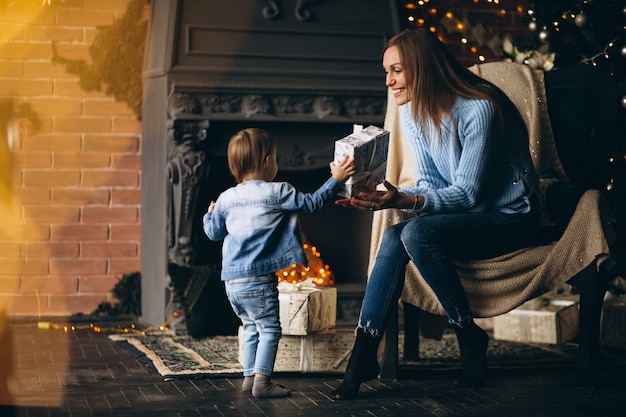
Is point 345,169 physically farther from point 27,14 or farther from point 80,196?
point 27,14

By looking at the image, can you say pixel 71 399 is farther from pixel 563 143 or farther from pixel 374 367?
pixel 563 143

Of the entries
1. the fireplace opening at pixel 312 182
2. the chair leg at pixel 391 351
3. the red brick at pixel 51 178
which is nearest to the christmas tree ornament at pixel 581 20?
the fireplace opening at pixel 312 182

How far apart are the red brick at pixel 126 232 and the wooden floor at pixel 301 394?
1319 millimetres

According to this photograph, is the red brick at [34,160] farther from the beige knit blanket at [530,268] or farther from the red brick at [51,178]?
the beige knit blanket at [530,268]

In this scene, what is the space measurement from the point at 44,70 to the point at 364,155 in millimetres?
2460

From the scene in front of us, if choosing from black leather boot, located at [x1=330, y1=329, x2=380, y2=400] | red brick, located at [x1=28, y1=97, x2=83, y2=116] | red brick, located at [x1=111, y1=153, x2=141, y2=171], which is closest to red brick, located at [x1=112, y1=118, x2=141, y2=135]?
red brick, located at [x1=111, y1=153, x2=141, y2=171]

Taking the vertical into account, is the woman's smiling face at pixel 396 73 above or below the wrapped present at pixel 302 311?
above

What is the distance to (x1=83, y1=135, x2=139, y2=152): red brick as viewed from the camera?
4879 mm

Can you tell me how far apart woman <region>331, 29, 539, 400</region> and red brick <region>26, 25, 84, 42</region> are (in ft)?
7.31

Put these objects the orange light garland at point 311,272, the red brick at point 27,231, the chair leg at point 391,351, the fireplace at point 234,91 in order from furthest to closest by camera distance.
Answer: the red brick at point 27,231 < the orange light garland at point 311,272 < the fireplace at point 234,91 < the chair leg at point 391,351

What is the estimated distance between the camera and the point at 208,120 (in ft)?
14.4

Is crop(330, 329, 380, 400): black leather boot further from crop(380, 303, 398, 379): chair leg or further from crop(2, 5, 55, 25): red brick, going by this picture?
crop(2, 5, 55, 25): red brick

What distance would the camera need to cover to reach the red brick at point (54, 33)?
4.81 meters

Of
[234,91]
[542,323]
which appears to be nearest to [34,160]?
[234,91]
